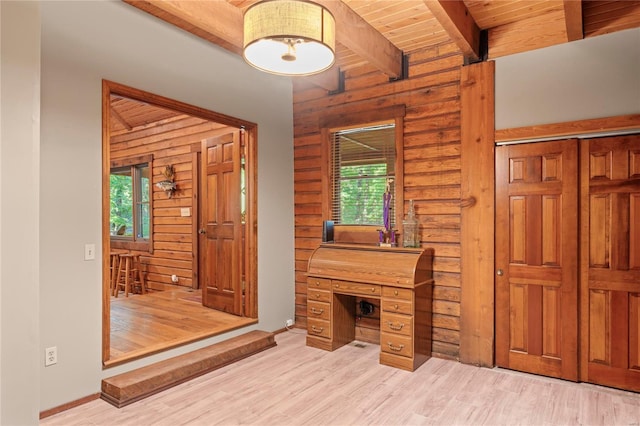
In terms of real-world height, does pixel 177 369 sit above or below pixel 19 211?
below

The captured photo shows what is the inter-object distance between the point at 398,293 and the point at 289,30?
2397mm

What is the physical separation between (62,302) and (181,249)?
3.53 metres

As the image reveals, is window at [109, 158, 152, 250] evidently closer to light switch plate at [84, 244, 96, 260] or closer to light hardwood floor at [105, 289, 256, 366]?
light hardwood floor at [105, 289, 256, 366]

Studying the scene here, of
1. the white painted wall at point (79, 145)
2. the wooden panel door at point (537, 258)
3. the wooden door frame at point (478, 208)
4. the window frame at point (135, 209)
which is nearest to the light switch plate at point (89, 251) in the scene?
the white painted wall at point (79, 145)

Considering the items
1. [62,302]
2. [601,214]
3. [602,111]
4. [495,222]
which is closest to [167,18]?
[62,302]

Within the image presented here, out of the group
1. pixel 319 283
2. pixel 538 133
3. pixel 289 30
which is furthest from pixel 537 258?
pixel 289 30

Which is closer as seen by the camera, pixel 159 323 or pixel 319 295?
pixel 319 295

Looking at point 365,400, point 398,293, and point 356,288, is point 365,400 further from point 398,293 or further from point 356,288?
point 356,288

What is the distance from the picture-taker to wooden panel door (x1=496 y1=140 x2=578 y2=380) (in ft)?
10.4

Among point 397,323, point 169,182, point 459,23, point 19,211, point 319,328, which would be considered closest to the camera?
point 19,211

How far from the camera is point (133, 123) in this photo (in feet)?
22.3

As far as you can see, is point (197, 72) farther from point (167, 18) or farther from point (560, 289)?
point (560, 289)

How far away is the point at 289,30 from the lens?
1.92 meters

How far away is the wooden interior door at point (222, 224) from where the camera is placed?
15.0 feet
